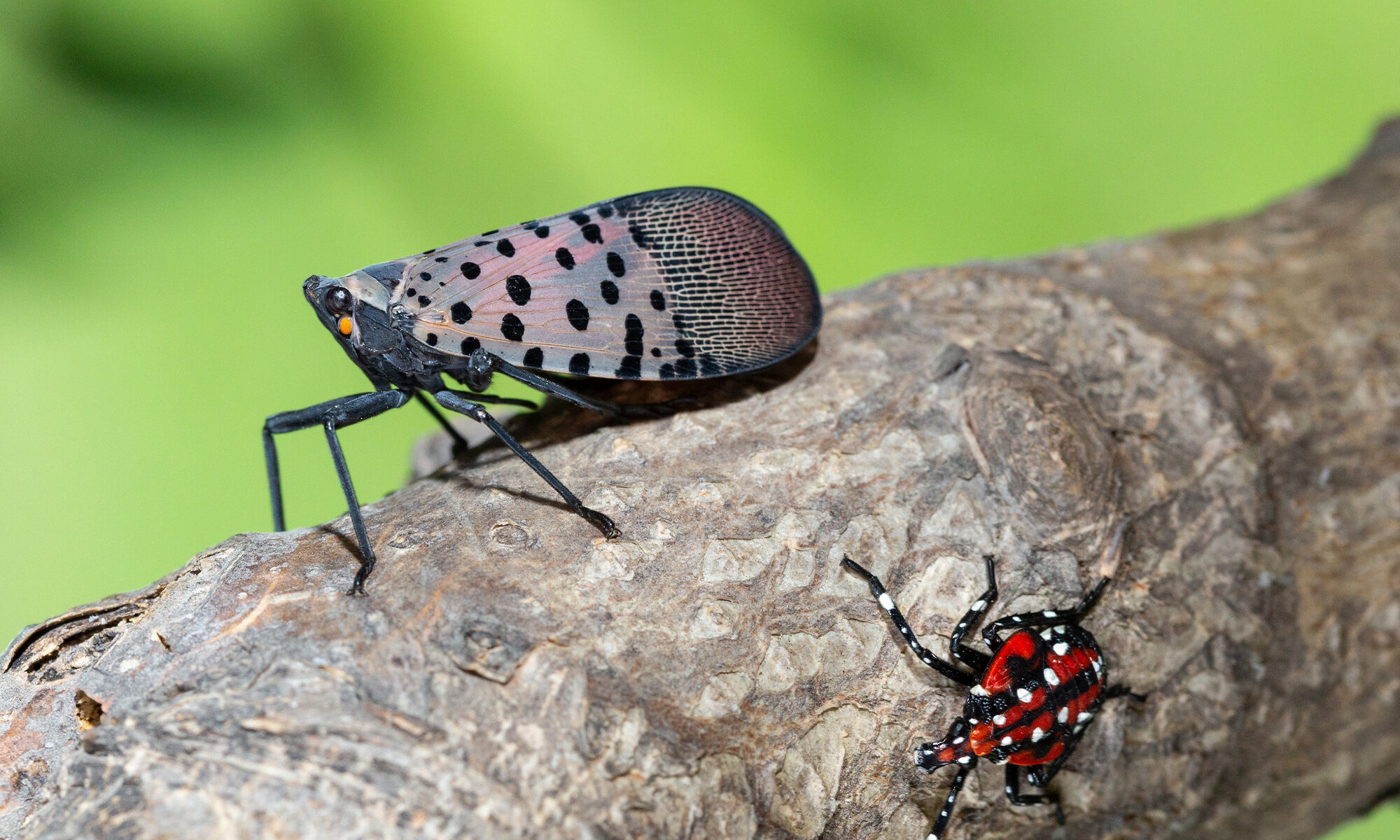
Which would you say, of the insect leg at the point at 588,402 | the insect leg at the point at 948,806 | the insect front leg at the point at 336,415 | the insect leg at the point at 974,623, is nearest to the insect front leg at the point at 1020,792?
the insect leg at the point at 948,806

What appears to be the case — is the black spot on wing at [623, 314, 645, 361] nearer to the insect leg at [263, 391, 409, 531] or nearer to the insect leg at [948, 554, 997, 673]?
the insect leg at [263, 391, 409, 531]

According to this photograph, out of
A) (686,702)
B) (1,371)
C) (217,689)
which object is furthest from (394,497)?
(1,371)

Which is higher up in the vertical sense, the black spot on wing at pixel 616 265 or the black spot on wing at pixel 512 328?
the black spot on wing at pixel 616 265

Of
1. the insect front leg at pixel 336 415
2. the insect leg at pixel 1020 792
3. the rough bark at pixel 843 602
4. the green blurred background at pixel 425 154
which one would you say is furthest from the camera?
the green blurred background at pixel 425 154

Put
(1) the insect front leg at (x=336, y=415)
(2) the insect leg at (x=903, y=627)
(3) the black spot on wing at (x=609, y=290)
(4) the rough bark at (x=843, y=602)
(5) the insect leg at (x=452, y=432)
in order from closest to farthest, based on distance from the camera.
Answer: (4) the rough bark at (x=843, y=602), (2) the insect leg at (x=903, y=627), (1) the insect front leg at (x=336, y=415), (3) the black spot on wing at (x=609, y=290), (5) the insect leg at (x=452, y=432)

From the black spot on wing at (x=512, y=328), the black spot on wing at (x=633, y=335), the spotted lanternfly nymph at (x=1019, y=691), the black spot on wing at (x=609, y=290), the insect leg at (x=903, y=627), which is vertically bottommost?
the spotted lanternfly nymph at (x=1019, y=691)

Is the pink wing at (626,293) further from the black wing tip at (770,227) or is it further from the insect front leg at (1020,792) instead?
the insect front leg at (1020,792)

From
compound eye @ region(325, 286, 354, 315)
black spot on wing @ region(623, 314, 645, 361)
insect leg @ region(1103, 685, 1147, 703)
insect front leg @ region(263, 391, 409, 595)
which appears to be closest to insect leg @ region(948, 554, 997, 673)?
insect leg @ region(1103, 685, 1147, 703)
